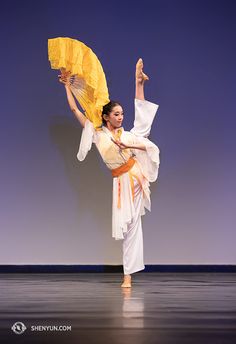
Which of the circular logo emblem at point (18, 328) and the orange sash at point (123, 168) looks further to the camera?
the orange sash at point (123, 168)

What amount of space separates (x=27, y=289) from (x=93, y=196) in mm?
1491

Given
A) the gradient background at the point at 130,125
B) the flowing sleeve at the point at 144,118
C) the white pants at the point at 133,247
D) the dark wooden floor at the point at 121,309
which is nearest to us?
the dark wooden floor at the point at 121,309

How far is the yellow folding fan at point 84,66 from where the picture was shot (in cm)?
459

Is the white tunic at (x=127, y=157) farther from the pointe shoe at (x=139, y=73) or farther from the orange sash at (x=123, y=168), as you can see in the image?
the pointe shoe at (x=139, y=73)

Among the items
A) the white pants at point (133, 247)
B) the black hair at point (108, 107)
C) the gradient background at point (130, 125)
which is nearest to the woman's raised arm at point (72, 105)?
the black hair at point (108, 107)

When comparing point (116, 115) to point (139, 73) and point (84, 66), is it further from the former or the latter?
point (84, 66)

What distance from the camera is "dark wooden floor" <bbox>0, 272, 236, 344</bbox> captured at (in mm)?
2390

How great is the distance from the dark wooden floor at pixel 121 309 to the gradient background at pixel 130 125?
46 cm

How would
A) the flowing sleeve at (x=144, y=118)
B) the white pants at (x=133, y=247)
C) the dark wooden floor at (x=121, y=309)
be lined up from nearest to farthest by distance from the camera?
the dark wooden floor at (x=121, y=309), the white pants at (x=133, y=247), the flowing sleeve at (x=144, y=118)

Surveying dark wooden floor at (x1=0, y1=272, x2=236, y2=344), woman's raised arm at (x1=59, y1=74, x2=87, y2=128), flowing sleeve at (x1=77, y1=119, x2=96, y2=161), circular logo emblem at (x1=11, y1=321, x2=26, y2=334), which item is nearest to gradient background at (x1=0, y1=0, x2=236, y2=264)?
dark wooden floor at (x1=0, y1=272, x2=236, y2=344)

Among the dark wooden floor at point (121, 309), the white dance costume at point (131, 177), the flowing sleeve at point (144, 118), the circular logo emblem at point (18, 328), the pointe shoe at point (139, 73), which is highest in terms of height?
the pointe shoe at point (139, 73)

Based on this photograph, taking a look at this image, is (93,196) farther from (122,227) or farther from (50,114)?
(122,227)

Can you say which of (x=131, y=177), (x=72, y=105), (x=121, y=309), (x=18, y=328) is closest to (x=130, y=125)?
(x=72, y=105)

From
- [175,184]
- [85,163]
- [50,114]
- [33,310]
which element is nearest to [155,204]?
[175,184]
